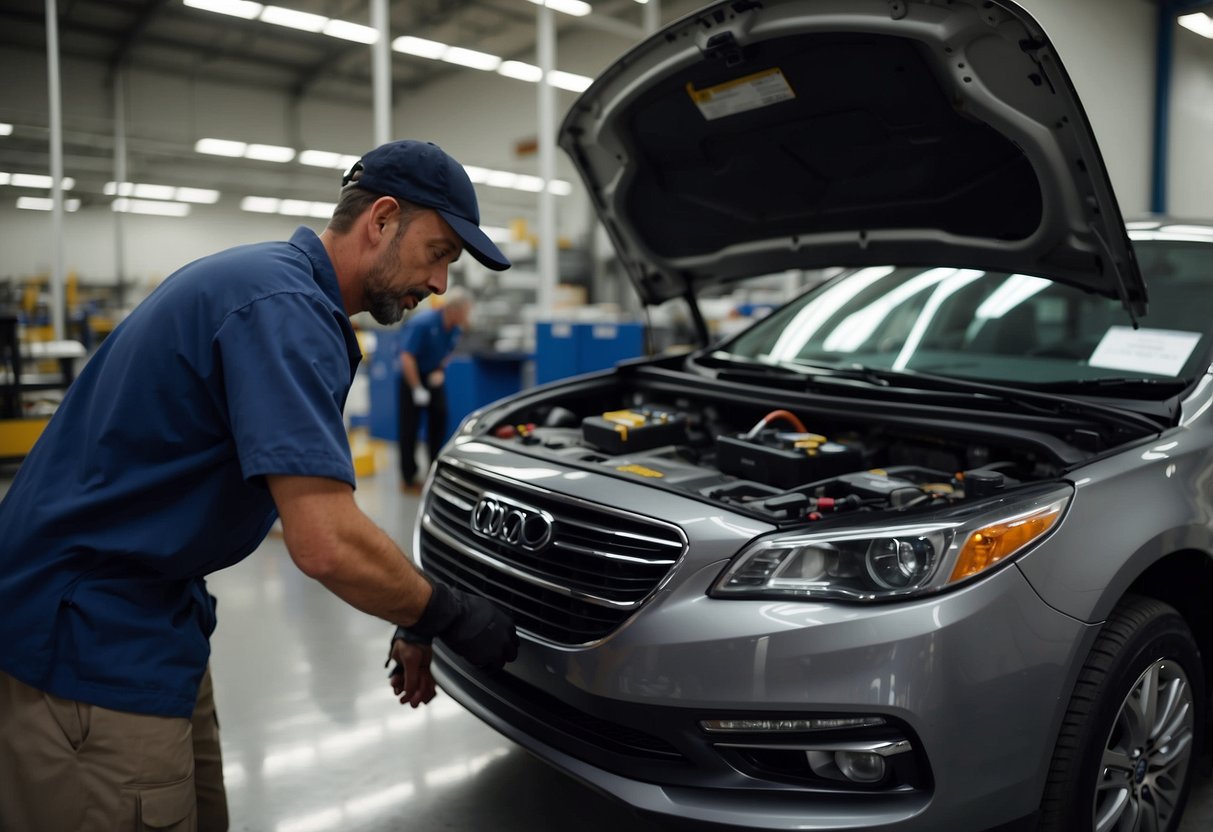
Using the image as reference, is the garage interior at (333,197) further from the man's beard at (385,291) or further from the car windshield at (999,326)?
the man's beard at (385,291)

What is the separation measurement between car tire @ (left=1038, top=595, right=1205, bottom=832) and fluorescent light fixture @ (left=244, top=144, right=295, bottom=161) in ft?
57.3

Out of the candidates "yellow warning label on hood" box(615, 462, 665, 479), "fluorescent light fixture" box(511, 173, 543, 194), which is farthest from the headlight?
"fluorescent light fixture" box(511, 173, 543, 194)

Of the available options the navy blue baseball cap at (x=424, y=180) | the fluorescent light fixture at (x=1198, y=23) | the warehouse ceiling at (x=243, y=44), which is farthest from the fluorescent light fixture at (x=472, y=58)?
the navy blue baseball cap at (x=424, y=180)

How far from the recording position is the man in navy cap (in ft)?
3.77

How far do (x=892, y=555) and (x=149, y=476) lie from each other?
3.69 ft

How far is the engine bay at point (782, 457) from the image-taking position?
1.69 metres

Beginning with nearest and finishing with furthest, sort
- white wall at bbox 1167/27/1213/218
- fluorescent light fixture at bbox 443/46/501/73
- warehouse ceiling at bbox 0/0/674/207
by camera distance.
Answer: warehouse ceiling at bbox 0/0/674/207 → white wall at bbox 1167/27/1213/218 → fluorescent light fixture at bbox 443/46/501/73

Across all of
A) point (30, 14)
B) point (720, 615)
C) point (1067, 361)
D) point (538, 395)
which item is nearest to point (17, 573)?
point (720, 615)

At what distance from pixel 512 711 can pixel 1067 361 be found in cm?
163

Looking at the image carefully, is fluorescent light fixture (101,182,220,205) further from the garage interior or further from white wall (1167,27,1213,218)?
white wall (1167,27,1213,218)

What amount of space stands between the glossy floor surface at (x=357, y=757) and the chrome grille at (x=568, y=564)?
0.38 m

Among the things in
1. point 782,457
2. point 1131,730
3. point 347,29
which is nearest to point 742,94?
point 782,457

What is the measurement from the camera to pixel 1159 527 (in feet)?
5.12

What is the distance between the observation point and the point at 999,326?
2480 mm
